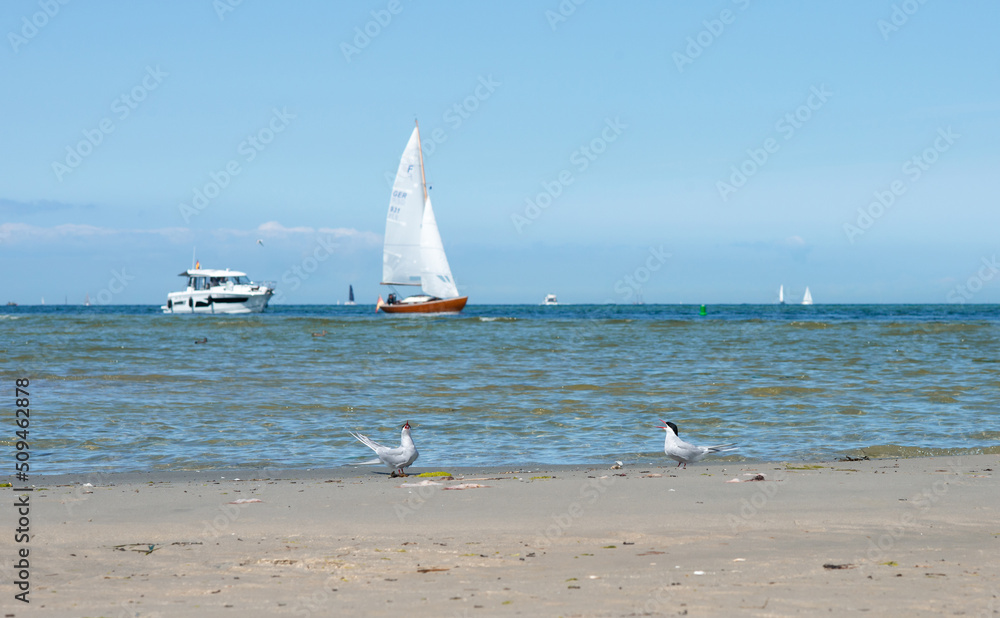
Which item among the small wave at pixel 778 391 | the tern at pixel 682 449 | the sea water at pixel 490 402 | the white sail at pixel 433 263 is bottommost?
the sea water at pixel 490 402

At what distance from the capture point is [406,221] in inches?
2219

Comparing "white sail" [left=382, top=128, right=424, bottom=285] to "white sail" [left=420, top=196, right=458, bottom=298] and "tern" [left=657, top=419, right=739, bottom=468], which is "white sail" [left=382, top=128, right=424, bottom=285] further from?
"tern" [left=657, top=419, right=739, bottom=468]

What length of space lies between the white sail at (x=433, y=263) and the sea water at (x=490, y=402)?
2887 cm

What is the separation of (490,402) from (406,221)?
142 feet

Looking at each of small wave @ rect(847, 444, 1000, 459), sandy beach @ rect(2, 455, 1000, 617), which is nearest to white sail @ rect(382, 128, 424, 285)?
small wave @ rect(847, 444, 1000, 459)

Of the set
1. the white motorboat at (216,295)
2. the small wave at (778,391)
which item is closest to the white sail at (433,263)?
the white motorboat at (216,295)

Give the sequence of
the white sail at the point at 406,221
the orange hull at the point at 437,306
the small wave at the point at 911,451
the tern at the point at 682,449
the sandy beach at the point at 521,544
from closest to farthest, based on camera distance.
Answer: the sandy beach at the point at 521,544 < the tern at the point at 682,449 < the small wave at the point at 911,451 < the white sail at the point at 406,221 < the orange hull at the point at 437,306

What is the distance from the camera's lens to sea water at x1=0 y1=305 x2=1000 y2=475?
9711mm

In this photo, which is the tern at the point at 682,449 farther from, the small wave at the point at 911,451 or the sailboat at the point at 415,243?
the sailboat at the point at 415,243

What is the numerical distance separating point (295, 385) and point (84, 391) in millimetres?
3548

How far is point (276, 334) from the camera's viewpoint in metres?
37.6

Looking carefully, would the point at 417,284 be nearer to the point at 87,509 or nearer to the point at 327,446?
the point at 327,446

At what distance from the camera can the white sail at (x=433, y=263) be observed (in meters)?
56.3

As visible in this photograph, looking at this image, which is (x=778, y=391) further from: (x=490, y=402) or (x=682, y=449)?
(x=682, y=449)
